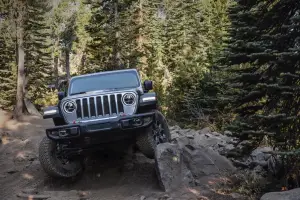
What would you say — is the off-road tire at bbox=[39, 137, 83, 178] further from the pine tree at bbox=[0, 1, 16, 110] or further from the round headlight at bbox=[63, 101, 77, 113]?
the pine tree at bbox=[0, 1, 16, 110]

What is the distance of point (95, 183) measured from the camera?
27.6 ft

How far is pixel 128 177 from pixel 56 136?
2258 mm

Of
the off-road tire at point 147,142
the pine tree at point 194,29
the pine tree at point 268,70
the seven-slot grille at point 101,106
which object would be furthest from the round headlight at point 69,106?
the pine tree at point 194,29

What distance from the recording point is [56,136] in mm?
7062

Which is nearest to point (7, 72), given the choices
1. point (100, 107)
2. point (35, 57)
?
point (35, 57)

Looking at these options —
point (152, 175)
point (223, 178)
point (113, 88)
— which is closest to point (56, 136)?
point (113, 88)

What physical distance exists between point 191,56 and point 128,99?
21.7m

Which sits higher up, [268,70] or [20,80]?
[268,70]

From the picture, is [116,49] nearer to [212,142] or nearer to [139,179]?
[212,142]

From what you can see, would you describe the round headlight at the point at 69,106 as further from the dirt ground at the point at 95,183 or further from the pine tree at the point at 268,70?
the pine tree at the point at 268,70

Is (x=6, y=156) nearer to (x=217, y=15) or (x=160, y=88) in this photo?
(x=160, y=88)

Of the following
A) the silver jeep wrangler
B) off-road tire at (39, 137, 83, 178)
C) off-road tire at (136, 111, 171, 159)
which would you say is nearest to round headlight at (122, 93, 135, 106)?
the silver jeep wrangler

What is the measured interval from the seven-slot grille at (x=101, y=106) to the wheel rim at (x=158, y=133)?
1.12 metres

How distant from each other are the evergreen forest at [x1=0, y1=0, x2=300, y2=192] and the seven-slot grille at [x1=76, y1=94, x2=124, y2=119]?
88.2 inches
